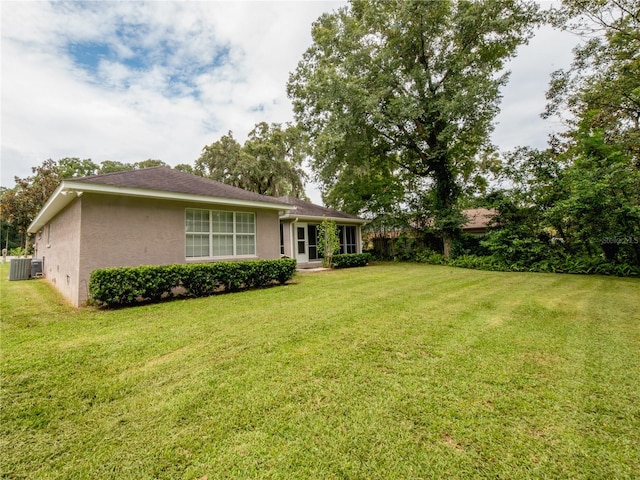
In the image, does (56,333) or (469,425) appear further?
(56,333)

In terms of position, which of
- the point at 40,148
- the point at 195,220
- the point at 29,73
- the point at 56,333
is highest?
the point at 40,148

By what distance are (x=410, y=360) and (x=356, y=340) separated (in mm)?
859

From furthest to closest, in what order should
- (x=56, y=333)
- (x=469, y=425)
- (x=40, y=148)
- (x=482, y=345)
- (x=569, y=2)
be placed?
Result: 1. (x=40, y=148)
2. (x=569, y=2)
3. (x=56, y=333)
4. (x=482, y=345)
5. (x=469, y=425)

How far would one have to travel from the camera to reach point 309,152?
1755 cm

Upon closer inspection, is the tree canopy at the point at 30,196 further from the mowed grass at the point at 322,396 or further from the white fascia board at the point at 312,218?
the mowed grass at the point at 322,396

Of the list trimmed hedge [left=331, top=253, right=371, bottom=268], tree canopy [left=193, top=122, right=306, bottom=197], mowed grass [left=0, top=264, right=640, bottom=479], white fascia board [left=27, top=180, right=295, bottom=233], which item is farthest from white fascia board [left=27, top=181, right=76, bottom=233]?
tree canopy [left=193, top=122, right=306, bottom=197]

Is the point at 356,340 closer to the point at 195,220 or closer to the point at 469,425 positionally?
the point at 469,425

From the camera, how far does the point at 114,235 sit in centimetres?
677

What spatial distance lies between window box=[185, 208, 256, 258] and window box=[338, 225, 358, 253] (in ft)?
25.5

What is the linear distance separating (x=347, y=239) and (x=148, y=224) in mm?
11747

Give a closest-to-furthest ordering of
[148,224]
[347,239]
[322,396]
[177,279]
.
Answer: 1. [322,396]
2. [177,279]
3. [148,224]
4. [347,239]

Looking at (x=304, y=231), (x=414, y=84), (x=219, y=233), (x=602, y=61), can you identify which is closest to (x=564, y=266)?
(x=602, y=61)

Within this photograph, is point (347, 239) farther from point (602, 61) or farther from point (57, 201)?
point (602, 61)

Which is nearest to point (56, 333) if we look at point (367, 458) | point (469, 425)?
Answer: point (367, 458)
